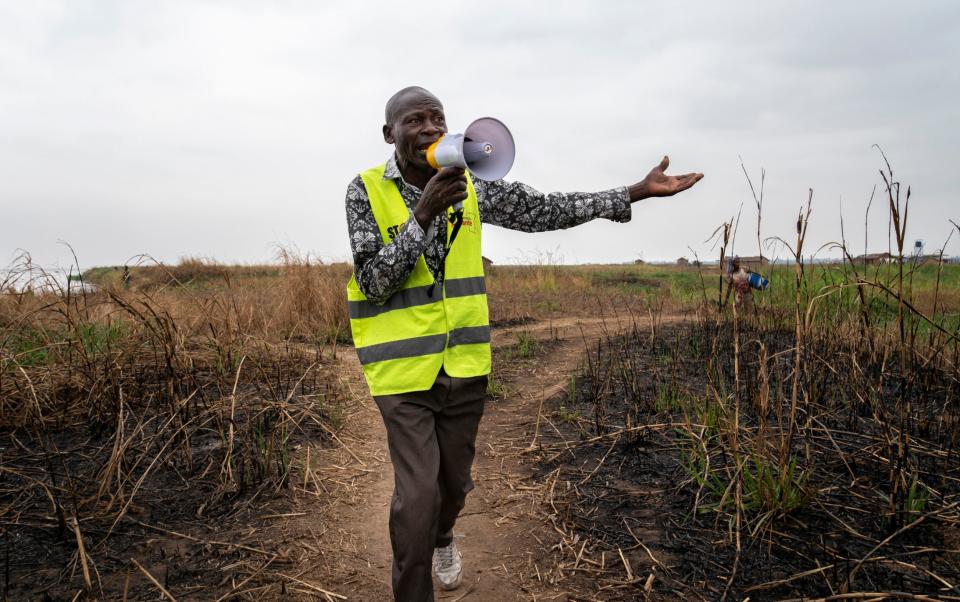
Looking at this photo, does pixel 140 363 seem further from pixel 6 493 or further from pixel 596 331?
pixel 596 331

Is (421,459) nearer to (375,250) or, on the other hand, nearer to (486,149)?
(375,250)

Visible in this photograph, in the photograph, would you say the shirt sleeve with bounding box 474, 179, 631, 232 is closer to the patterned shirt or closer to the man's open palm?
the patterned shirt

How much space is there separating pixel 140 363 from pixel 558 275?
12124 mm

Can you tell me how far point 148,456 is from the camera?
365 cm

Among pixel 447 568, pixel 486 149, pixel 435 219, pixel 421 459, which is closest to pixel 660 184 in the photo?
pixel 486 149

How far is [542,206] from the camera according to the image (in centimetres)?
277

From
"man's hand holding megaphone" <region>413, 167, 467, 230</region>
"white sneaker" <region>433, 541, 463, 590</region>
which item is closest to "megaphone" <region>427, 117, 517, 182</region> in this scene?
"man's hand holding megaphone" <region>413, 167, 467, 230</region>

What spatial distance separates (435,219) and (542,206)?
0.71 meters

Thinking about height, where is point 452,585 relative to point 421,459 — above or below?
below

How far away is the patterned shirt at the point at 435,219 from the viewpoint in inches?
83.5

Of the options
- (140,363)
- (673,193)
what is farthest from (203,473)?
(673,193)

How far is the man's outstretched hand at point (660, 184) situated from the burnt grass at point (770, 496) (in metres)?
0.83

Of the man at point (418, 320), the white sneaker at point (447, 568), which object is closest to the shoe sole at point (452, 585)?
the white sneaker at point (447, 568)

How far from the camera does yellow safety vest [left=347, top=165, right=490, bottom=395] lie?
2268 millimetres
